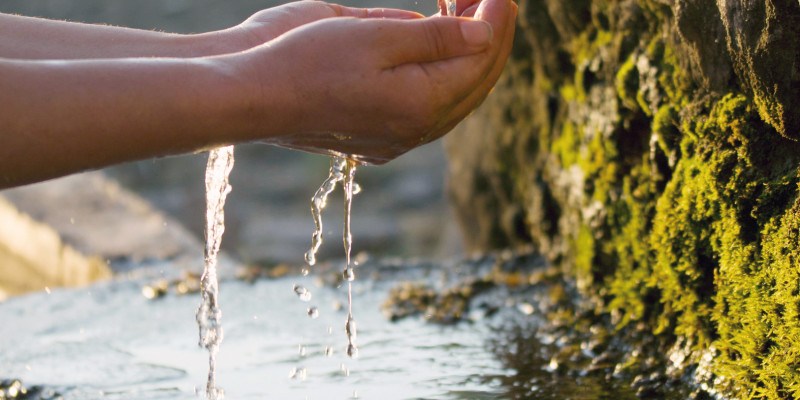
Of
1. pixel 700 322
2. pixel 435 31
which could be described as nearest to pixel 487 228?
pixel 700 322

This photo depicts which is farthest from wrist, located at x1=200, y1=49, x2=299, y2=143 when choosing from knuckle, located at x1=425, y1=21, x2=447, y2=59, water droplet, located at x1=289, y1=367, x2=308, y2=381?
water droplet, located at x1=289, y1=367, x2=308, y2=381

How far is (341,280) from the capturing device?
14.9 ft

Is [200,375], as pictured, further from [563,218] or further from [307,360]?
[563,218]

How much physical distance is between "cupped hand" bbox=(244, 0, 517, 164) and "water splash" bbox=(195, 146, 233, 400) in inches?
25.2

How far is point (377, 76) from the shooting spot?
197 centimetres

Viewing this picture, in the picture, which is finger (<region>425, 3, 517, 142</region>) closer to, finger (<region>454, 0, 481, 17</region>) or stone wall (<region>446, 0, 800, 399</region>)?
finger (<region>454, 0, 481, 17</region>)

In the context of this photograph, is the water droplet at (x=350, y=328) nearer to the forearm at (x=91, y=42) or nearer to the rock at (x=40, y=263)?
the forearm at (x=91, y=42)

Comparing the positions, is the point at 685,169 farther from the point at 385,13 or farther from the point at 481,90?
the point at 385,13

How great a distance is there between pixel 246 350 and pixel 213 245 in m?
0.52

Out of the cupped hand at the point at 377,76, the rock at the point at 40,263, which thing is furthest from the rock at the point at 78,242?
the cupped hand at the point at 377,76

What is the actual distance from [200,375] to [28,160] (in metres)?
1.34

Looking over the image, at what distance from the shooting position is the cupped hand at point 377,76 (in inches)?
76.1

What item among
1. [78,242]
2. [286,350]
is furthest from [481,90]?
[78,242]

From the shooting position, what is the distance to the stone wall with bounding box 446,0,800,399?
6.44ft
